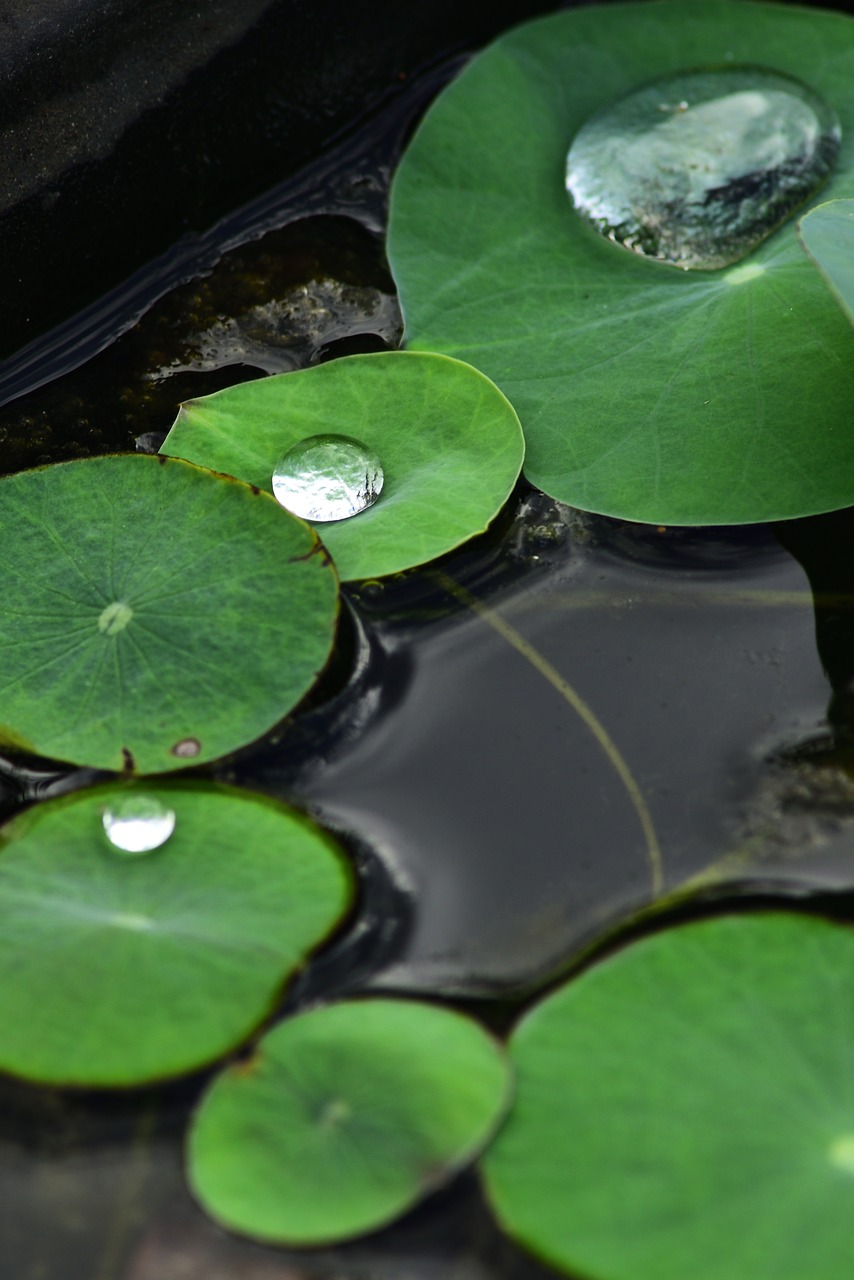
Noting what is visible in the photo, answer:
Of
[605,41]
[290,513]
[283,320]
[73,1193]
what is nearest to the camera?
[73,1193]

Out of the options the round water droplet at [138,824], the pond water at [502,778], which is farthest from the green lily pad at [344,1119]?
the round water droplet at [138,824]

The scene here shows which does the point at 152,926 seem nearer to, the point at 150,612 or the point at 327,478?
the point at 150,612

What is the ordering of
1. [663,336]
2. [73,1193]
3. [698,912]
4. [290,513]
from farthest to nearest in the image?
[663,336], [290,513], [698,912], [73,1193]

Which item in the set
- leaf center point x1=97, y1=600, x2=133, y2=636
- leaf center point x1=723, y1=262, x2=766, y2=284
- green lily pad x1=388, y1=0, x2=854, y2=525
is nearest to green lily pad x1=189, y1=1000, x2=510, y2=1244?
leaf center point x1=97, y1=600, x2=133, y2=636

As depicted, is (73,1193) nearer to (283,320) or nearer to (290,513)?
(290,513)

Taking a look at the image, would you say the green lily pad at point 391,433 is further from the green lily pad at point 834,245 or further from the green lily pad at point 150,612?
the green lily pad at point 834,245

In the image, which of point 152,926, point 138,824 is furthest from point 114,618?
point 152,926

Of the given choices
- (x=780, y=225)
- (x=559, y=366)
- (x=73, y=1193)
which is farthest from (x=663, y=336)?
(x=73, y=1193)
